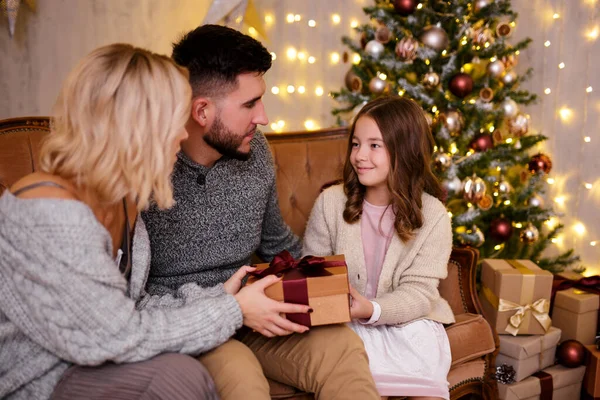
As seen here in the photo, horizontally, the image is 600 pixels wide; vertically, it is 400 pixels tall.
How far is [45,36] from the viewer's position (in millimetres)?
3203

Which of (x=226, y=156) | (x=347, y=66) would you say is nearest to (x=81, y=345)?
(x=226, y=156)

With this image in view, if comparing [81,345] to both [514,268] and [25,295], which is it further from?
[514,268]

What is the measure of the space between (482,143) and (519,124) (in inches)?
9.2

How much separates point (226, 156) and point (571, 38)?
8.51ft

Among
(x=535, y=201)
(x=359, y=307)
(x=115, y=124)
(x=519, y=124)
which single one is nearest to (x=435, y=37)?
(x=519, y=124)

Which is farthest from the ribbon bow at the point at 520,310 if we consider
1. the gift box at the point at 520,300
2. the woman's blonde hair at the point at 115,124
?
the woman's blonde hair at the point at 115,124

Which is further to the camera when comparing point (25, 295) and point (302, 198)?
point (302, 198)

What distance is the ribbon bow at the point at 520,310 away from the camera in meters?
2.49

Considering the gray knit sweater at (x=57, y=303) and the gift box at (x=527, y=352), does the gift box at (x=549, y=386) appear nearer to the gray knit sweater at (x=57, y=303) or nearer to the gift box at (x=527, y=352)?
the gift box at (x=527, y=352)

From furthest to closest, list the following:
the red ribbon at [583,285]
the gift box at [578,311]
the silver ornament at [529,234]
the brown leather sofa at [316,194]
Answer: the silver ornament at [529,234] < the red ribbon at [583,285] < the gift box at [578,311] < the brown leather sofa at [316,194]

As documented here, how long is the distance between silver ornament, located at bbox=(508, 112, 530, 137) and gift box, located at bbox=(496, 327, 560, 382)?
1.13 m

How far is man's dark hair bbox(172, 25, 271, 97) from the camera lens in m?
1.92

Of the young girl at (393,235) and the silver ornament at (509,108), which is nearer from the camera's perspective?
the young girl at (393,235)

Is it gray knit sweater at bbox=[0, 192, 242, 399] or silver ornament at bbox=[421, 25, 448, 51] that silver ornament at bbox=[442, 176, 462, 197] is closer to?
silver ornament at bbox=[421, 25, 448, 51]
